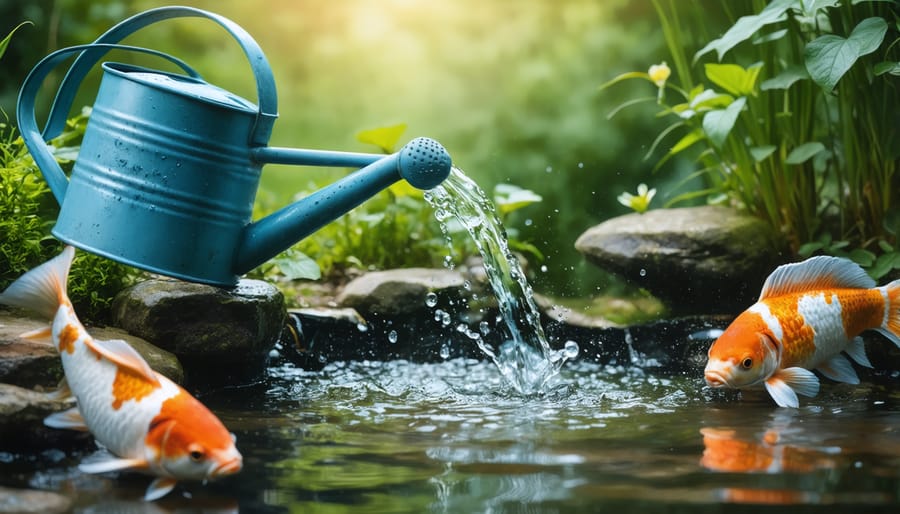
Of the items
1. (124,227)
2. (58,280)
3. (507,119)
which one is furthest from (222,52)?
(58,280)

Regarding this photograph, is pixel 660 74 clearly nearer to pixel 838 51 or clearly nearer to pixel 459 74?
pixel 838 51

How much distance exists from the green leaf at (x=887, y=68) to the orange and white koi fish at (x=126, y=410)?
74.4 inches

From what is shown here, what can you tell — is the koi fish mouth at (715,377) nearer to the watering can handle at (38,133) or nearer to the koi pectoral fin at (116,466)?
the koi pectoral fin at (116,466)

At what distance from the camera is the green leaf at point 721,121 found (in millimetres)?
2584

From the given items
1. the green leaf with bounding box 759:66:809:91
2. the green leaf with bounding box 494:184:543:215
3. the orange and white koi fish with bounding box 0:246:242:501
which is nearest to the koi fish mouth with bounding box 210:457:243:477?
the orange and white koi fish with bounding box 0:246:242:501

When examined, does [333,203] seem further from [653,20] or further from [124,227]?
[653,20]

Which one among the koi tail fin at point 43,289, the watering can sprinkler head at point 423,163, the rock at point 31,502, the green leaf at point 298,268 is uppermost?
the watering can sprinkler head at point 423,163

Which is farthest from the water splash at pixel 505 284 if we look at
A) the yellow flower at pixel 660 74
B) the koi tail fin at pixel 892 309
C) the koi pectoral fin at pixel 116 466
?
the koi pectoral fin at pixel 116 466

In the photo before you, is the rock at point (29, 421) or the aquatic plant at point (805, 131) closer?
the rock at point (29, 421)

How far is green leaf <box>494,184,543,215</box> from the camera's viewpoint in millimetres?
3297

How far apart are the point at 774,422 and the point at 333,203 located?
3.32ft

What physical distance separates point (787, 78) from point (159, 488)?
202 centimetres

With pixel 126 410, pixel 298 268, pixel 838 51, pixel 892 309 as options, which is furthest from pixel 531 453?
pixel 838 51

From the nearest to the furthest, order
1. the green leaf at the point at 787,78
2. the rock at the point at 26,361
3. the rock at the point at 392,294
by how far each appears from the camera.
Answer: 1. the rock at the point at 26,361
2. the green leaf at the point at 787,78
3. the rock at the point at 392,294
